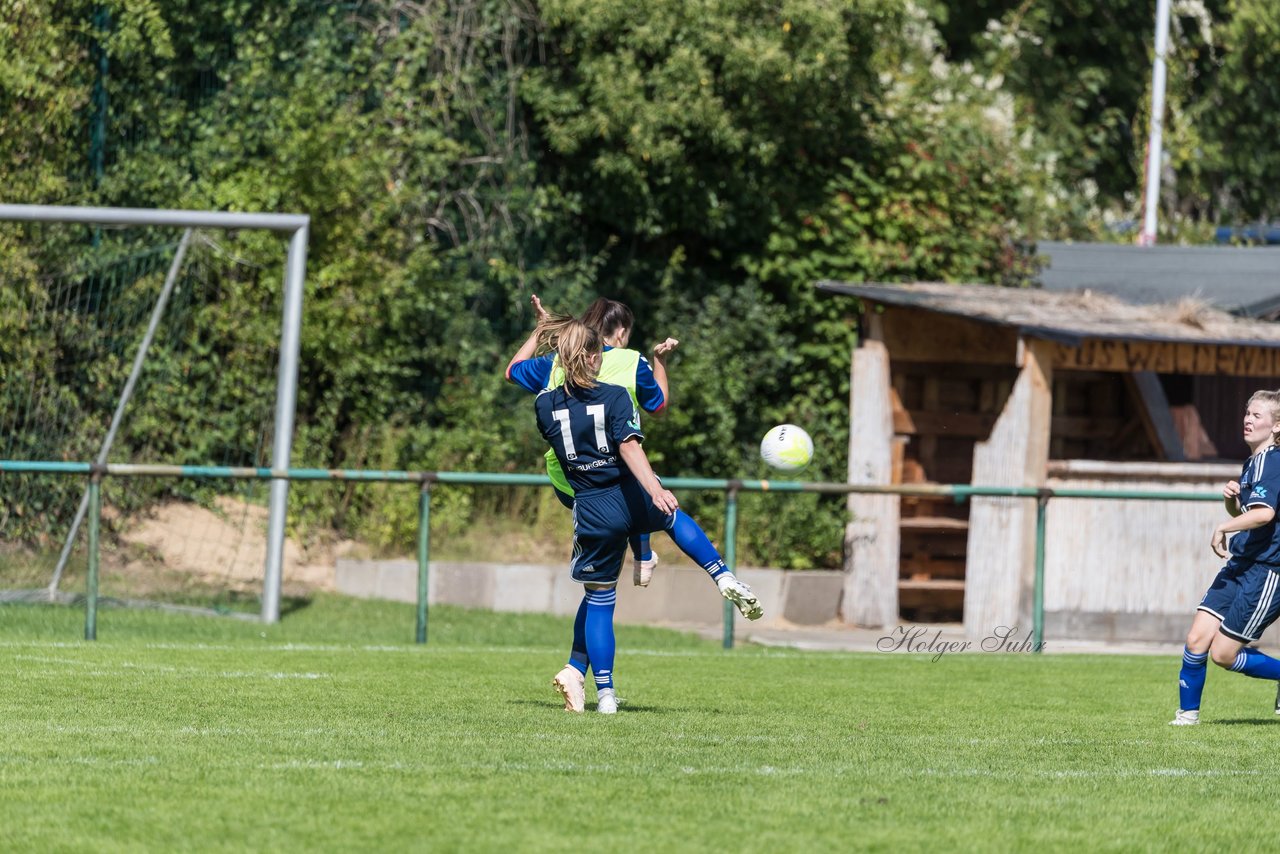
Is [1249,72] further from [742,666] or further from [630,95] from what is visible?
[742,666]

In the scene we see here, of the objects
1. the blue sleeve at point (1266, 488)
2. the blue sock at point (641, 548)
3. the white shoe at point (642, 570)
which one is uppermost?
the blue sleeve at point (1266, 488)

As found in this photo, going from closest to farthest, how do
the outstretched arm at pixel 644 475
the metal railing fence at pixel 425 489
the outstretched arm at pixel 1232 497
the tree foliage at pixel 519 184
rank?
the outstretched arm at pixel 644 475
the outstretched arm at pixel 1232 497
the metal railing fence at pixel 425 489
the tree foliage at pixel 519 184

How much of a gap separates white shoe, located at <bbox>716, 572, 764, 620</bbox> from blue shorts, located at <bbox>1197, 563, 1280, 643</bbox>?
7.17 feet

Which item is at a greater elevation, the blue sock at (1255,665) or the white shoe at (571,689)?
the blue sock at (1255,665)

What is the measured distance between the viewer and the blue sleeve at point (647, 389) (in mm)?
8289

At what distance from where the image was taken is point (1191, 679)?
28.0 feet

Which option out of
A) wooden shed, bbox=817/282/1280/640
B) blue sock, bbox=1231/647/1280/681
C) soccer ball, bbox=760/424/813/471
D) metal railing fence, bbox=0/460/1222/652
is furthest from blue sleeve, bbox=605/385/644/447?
wooden shed, bbox=817/282/1280/640

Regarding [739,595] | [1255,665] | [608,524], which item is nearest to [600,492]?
[608,524]

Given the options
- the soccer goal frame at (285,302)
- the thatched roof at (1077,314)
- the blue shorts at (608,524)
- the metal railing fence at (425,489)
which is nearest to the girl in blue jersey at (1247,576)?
the blue shorts at (608,524)

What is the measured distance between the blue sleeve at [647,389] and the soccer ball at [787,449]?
152cm

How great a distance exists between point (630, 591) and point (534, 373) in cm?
762

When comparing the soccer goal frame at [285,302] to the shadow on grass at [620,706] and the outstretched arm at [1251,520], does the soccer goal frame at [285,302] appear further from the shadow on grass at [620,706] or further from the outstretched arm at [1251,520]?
the outstretched arm at [1251,520]

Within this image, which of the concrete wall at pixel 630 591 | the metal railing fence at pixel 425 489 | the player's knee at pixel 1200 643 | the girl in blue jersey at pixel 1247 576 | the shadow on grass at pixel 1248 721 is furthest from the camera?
the concrete wall at pixel 630 591

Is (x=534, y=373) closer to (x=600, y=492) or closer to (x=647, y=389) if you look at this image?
(x=647, y=389)
